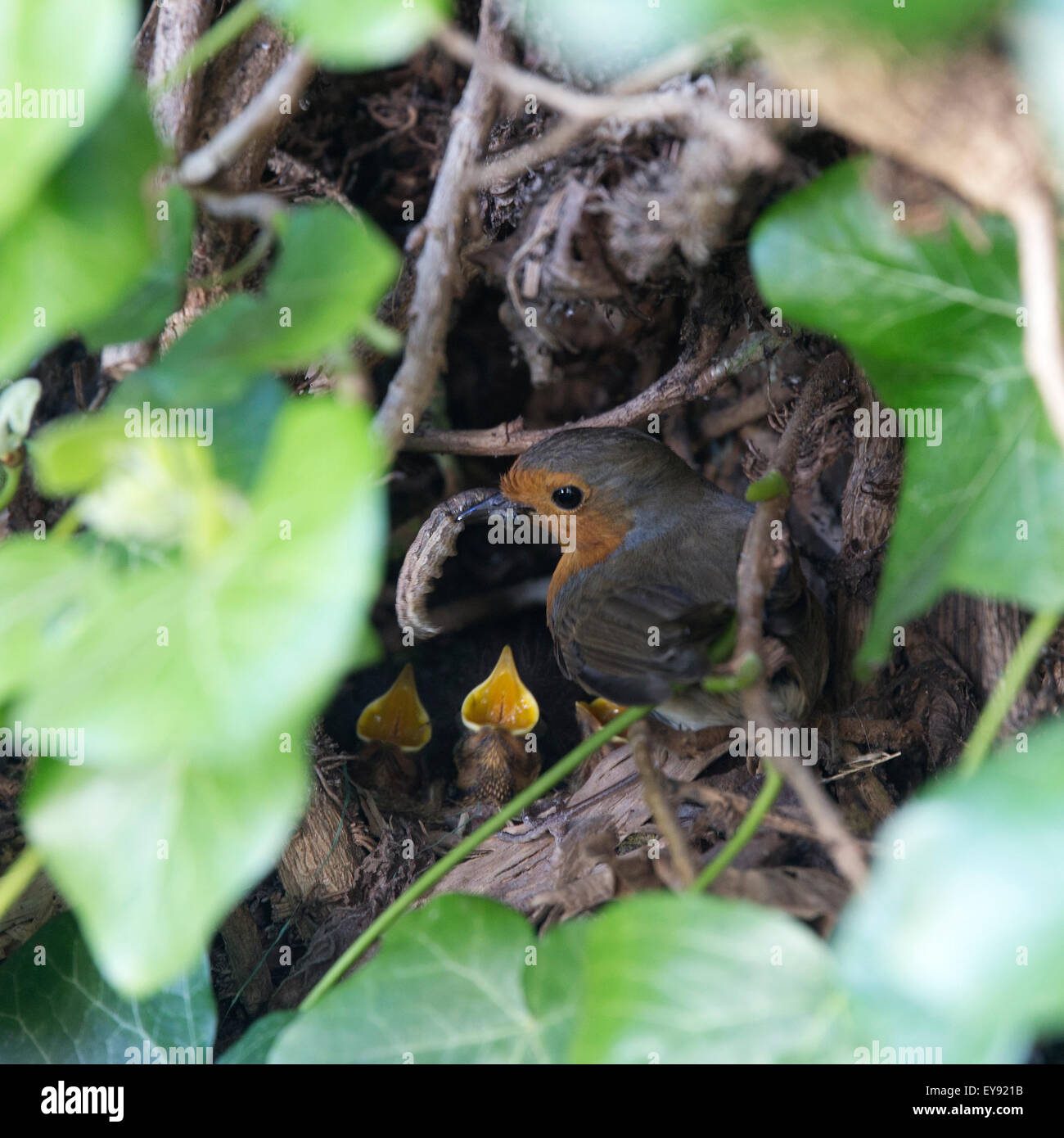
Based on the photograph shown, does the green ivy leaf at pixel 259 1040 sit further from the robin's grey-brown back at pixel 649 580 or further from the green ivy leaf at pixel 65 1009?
the robin's grey-brown back at pixel 649 580

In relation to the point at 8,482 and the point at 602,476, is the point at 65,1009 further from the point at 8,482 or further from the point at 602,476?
the point at 602,476

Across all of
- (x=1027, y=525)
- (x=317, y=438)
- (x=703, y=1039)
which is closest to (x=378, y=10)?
(x=317, y=438)

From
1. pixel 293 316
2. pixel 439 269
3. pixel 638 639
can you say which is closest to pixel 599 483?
pixel 638 639

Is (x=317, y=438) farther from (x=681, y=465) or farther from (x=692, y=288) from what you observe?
(x=681, y=465)

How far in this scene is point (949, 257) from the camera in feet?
3.21

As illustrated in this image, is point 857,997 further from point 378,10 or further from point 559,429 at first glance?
point 559,429

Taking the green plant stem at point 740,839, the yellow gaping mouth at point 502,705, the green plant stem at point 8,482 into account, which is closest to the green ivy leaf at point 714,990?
the green plant stem at point 740,839

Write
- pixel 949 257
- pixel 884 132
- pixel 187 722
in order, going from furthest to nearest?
pixel 949 257 < pixel 884 132 < pixel 187 722

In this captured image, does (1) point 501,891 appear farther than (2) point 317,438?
Yes

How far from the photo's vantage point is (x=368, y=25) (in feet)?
2.47

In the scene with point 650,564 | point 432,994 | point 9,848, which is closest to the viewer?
point 432,994

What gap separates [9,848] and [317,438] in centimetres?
162

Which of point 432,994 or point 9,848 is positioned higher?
point 432,994

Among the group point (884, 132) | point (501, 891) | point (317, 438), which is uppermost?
point (884, 132)
